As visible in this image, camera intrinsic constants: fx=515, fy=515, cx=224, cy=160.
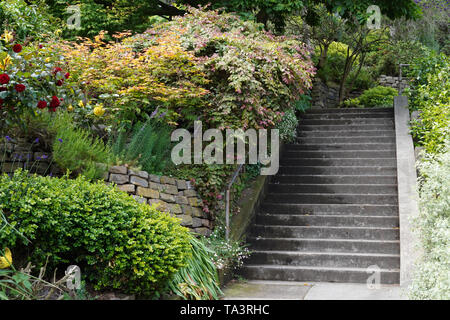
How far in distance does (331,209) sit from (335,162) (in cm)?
160

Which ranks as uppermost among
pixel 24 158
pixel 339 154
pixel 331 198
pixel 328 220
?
pixel 24 158

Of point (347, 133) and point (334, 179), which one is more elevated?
point (347, 133)

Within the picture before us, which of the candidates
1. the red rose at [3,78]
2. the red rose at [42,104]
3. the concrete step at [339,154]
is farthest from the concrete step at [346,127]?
the red rose at [3,78]

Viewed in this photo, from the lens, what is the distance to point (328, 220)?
7.57 meters

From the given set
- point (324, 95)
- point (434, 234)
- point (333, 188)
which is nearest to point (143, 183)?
point (434, 234)

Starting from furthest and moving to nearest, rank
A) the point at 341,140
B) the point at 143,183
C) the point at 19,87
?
the point at 341,140 → the point at 143,183 → the point at 19,87

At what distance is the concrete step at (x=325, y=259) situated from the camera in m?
6.60

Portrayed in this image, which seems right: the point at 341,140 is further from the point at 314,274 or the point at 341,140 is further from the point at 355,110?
the point at 314,274

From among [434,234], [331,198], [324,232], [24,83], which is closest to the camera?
[24,83]

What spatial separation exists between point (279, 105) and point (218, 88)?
963 mm

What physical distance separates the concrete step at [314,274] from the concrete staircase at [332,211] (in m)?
0.01

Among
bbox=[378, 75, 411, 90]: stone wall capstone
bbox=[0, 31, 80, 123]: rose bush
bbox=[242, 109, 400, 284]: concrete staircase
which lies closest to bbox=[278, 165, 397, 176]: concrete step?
bbox=[242, 109, 400, 284]: concrete staircase
